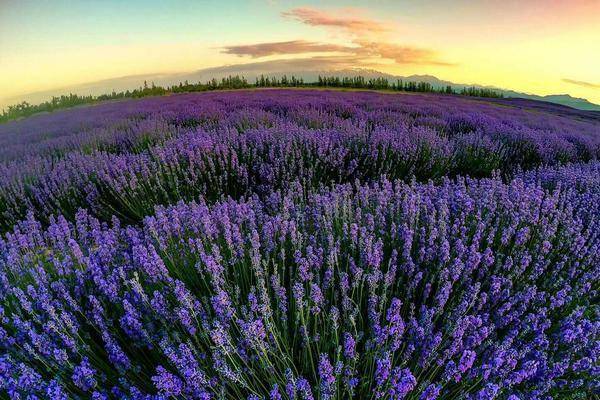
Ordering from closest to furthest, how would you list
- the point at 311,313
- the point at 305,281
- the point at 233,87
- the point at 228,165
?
the point at 311,313 < the point at 305,281 < the point at 228,165 < the point at 233,87

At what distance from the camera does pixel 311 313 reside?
1813 mm

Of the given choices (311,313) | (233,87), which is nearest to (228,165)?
(311,313)

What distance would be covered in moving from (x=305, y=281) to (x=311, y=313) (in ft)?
0.58

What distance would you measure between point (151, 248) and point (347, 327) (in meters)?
1.01

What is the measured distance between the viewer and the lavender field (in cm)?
137

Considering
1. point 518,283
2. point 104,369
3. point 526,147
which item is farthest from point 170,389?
point 526,147

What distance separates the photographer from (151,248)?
1876 mm

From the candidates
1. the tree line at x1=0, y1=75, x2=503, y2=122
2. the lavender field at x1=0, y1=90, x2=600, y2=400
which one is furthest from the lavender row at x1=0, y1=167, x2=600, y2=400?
the tree line at x1=0, y1=75, x2=503, y2=122

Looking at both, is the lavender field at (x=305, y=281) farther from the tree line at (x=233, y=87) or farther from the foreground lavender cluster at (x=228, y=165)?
the tree line at (x=233, y=87)

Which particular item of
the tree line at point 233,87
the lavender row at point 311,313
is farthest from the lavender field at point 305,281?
the tree line at point 233,87

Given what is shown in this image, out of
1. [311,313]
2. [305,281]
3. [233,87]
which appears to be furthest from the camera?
[233,87]

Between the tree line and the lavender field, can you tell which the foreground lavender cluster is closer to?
the lavender field

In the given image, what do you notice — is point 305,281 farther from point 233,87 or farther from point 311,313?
point 233,87

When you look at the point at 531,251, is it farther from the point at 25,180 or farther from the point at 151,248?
the point at 25,180
